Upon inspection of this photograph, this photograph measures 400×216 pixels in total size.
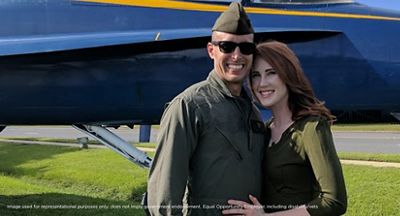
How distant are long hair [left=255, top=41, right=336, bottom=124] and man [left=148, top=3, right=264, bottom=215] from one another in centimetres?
10

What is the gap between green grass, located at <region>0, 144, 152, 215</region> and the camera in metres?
7.13

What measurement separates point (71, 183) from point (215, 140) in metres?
8.53

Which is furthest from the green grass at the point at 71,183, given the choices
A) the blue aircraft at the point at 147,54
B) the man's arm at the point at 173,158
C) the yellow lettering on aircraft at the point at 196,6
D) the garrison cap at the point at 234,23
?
the garrison cap at the point at 234,23

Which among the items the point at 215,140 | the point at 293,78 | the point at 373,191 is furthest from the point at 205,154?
the point at 373,191

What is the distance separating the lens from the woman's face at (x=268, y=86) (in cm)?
237

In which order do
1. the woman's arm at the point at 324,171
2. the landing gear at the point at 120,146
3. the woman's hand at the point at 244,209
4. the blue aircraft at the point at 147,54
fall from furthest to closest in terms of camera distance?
the landing gear at the point at 120,146 → the blue aircraft at the point at 147,54 → the woman's hand at the point at 244,209 → the woman's arm at the point at 324,171

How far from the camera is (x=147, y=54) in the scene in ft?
14.0

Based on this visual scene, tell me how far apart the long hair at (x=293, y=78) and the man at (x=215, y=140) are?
99mm

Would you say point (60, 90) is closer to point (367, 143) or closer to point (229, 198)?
point (229, 198)

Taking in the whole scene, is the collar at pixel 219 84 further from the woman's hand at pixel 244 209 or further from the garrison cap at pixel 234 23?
the woman's hand at pixel 244 209

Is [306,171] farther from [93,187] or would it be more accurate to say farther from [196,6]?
[93,187]

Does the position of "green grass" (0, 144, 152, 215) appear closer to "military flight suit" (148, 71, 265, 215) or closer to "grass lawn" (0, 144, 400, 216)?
"grass lawn" (0, 144, 400, 216)

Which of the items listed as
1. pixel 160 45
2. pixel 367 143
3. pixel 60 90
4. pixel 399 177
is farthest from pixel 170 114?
pixel 367 143

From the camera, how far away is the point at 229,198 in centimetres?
232
